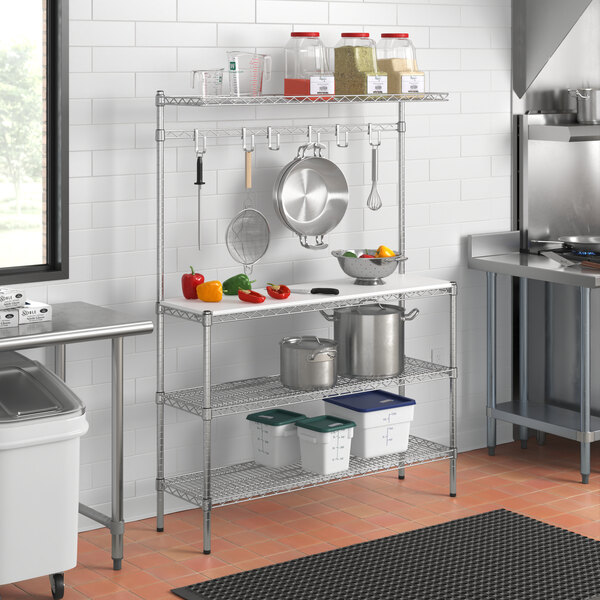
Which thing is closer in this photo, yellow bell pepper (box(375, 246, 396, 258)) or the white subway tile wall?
the white subway tile wall

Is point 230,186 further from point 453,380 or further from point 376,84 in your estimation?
point 453,380

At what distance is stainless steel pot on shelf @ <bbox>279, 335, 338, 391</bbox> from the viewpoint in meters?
4.27

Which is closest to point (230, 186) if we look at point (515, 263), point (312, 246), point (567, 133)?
point (312, 246)

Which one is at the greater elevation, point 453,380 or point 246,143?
point 246,143

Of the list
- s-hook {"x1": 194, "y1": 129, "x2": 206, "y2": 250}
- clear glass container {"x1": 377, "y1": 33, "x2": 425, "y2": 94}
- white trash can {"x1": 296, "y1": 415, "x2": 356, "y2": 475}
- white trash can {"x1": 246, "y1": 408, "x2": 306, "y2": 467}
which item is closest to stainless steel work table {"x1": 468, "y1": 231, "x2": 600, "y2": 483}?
clear glass container {"x1": 377, "y1": 33, "x2": 425, "y2": 94}

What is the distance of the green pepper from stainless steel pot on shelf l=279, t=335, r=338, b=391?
0.30 metres

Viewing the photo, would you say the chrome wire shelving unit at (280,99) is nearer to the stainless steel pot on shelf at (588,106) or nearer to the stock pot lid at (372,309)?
the stock pot lid at (372,309)

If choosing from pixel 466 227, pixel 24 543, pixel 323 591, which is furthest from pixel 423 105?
pixel 24 543

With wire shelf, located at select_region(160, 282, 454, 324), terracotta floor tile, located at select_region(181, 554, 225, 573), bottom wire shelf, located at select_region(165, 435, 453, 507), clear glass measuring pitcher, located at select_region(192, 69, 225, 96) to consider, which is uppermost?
clear glass measuring pitcher, located at select_region(192, 69, 225, 96)

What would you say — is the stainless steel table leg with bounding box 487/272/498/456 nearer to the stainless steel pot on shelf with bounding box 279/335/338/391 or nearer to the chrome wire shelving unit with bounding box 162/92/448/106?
the chrome wire shelving unit with bounding box 162/92/448/106

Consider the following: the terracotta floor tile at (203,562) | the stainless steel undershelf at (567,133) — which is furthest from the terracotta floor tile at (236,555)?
the stainless steel undershelf at (567,133)

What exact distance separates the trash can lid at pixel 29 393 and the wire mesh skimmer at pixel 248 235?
0.96m

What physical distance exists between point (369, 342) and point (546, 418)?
1.10 meters

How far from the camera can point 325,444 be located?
4.25 metres
